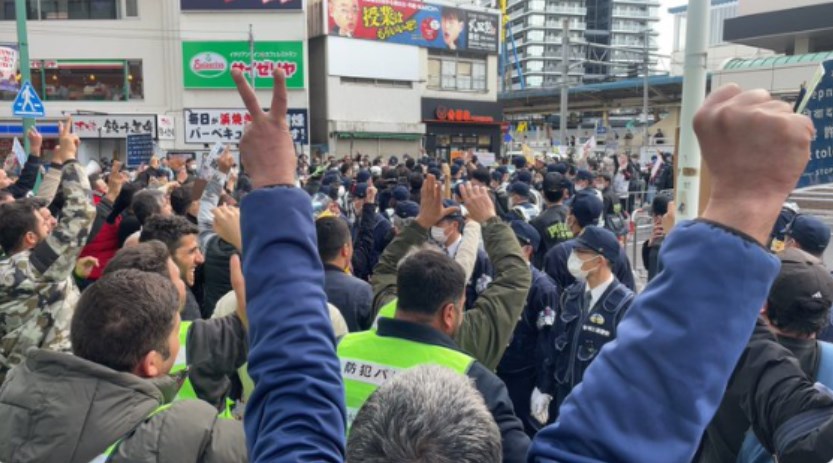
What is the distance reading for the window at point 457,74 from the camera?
38531 mm

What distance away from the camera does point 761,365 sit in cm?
234

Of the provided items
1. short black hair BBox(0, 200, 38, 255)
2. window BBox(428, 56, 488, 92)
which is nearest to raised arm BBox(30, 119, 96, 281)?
short black hair BBox(0, 200, 38, 255)

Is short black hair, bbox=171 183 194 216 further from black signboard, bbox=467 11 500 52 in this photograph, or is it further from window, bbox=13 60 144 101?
black signboard, bbox=467 11 500 52

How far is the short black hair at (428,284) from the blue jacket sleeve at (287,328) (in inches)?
53.8

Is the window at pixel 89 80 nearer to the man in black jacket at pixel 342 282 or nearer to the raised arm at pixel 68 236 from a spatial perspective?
the raised arm at pixel 68 236

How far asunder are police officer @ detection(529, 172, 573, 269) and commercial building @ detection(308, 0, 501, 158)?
26943 millimetres

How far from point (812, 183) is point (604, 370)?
3.03m

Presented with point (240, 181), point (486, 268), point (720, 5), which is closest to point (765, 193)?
point (486, 268)

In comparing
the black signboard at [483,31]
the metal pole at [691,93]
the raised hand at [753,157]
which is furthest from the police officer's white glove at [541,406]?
the black signboard at [483,31]

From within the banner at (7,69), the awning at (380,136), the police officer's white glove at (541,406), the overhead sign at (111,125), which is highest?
the banner at (7,69)

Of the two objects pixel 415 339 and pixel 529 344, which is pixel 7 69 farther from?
pixel 415 339

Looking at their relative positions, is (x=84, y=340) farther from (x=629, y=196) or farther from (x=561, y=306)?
(x=629, y=196)

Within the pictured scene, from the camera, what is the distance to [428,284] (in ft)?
9.22

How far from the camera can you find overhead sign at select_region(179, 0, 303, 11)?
30.9m
